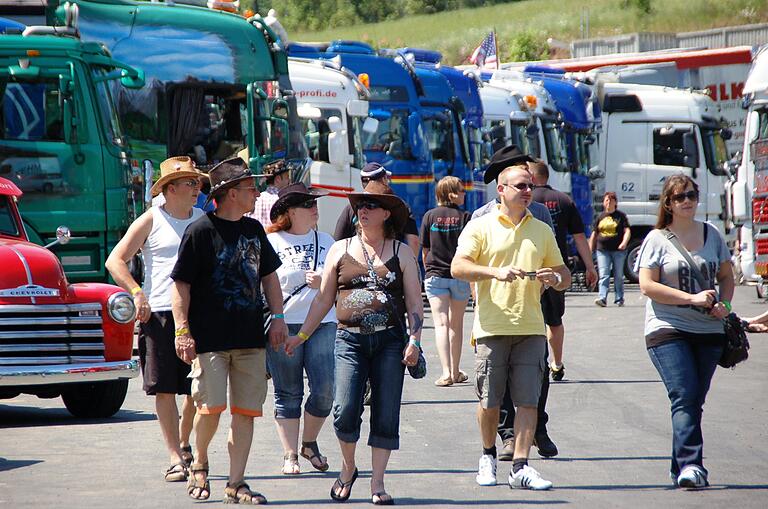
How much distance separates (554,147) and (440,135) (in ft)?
20.3

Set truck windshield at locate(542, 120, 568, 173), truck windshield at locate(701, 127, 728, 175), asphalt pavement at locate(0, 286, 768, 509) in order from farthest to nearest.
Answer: truck windshield at locate(701, 127, 728, 175) → truck windshield at locate(542, 120, 568, 173) → asphalt pavement at locate(0, 286, 768, 509)

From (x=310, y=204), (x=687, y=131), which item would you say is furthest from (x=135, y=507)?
(x=687, y=131)

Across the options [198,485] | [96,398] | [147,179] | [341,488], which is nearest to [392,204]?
[341,488]

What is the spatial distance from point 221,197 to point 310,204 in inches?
53.9

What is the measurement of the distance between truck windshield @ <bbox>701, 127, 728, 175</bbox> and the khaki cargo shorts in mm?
25142

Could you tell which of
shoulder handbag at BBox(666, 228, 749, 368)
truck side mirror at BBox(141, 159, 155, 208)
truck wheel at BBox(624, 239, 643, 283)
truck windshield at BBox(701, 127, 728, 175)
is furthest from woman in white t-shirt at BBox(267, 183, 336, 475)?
truck windshield at BBox(701, 127, 728, 175)

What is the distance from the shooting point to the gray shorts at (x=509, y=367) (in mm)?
8664

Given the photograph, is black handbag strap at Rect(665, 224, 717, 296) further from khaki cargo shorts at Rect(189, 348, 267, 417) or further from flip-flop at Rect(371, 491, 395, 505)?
khaki cargo shorts at Rect(189, 348, 267, 417)

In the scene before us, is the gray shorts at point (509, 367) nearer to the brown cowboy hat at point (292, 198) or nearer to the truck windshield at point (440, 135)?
the brown cowboy hat at point (292, 198)

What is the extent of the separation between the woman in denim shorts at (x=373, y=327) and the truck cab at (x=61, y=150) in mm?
6561

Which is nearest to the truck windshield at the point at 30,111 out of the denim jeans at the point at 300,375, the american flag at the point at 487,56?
the denim jeans at the point at 300,375

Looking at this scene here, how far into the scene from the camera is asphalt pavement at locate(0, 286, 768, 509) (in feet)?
27.3

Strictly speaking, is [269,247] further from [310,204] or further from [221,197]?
[310,204]

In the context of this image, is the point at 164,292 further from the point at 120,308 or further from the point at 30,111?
the point at 30,111
